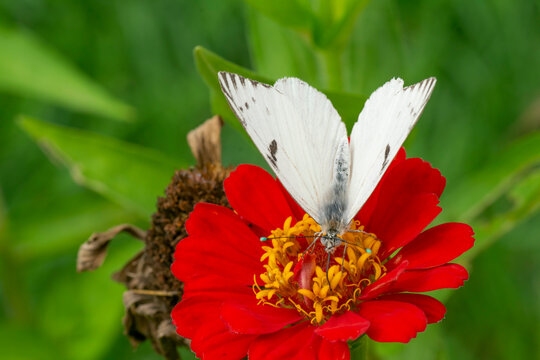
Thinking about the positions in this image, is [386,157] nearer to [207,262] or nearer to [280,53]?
[207,262]

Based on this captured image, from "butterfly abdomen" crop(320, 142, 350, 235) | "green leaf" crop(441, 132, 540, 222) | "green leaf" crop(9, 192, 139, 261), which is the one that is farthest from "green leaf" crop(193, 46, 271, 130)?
"green leaf" crop(9, 192, 139, 261)

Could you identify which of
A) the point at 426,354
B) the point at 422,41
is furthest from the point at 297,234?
the point at 422,41

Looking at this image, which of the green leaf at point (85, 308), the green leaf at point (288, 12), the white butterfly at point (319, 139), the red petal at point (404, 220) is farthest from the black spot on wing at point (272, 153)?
the green leaf at point (85, 308)

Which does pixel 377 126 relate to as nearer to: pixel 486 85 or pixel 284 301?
pixel 284 301

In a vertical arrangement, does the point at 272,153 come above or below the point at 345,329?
above

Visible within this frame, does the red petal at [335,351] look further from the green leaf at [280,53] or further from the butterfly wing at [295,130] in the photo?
the green leaf at [280,53]

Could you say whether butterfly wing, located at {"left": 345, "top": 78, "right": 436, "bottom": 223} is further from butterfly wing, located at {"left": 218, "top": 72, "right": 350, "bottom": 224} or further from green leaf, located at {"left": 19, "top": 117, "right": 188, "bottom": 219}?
green leaf, located at {"left": 19, "top": 117, "right": 188, "bottom": 219}

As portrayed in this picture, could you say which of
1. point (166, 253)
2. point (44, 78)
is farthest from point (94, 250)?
point (44, 78)
